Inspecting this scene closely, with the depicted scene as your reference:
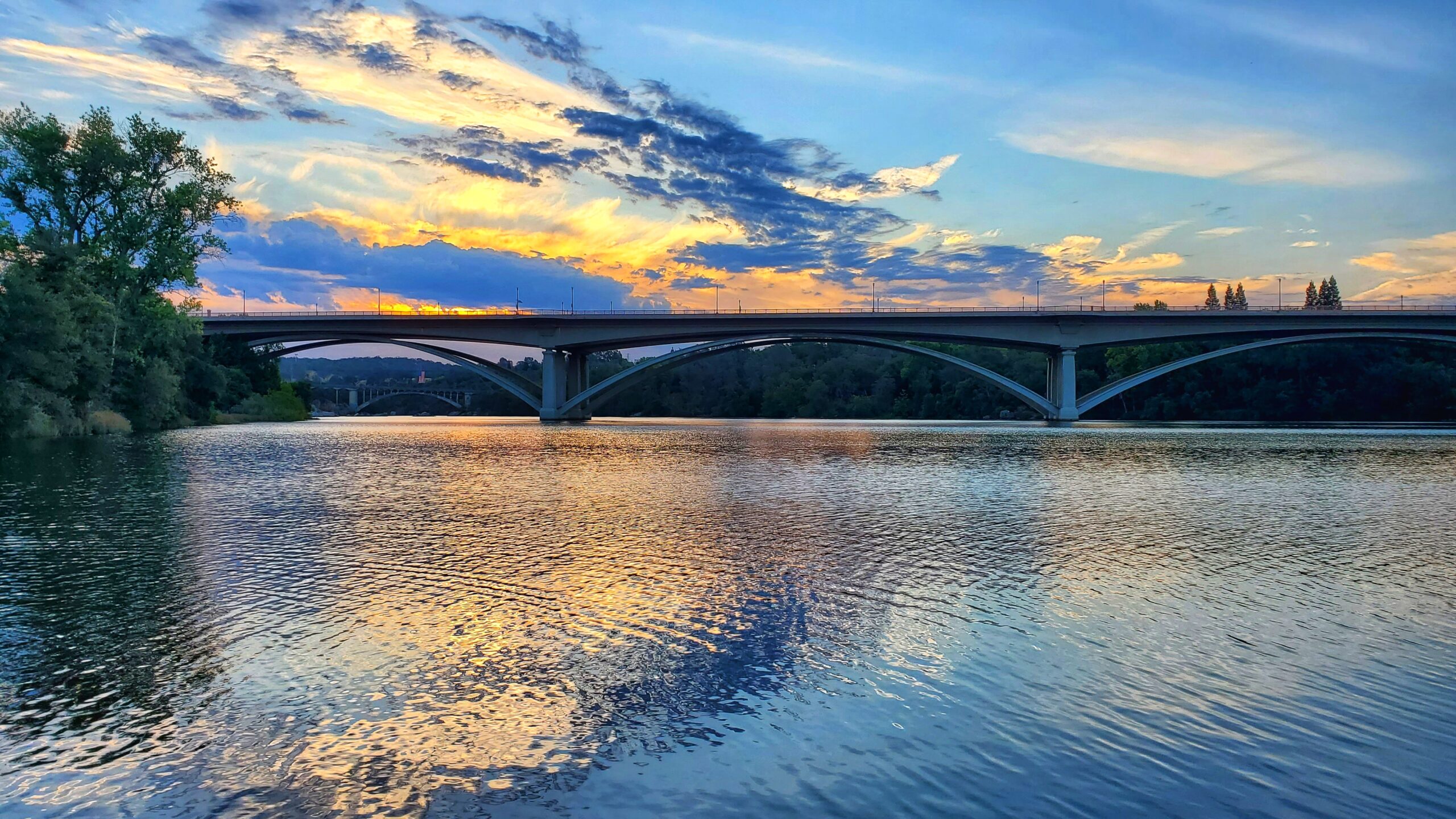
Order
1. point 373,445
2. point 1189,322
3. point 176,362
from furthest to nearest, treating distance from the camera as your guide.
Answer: point 1189,322 < point 176,362 < point 373,445

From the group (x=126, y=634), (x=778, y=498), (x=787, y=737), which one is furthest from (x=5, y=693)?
(x=778, y=498)

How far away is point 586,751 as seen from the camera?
18.7 feet

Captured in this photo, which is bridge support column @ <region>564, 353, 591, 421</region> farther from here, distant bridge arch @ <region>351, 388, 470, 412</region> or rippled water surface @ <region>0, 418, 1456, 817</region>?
rippled water surface @ <region>0, 418, 1456, 817</region>

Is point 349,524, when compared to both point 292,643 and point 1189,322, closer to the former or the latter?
point 292,643

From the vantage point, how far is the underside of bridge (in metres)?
71.9

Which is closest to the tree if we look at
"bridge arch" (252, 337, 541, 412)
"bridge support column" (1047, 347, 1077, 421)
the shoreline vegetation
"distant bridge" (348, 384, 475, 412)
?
the shoreline vegetation

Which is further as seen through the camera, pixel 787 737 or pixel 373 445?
pixel 373 445

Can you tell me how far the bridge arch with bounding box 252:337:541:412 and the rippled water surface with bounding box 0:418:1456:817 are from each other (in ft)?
194

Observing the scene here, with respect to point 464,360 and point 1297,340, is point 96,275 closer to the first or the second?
point 464,360

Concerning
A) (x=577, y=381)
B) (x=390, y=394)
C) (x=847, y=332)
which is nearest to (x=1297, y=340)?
(x=847, y=332)

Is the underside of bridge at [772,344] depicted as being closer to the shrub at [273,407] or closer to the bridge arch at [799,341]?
the bridge arch at [799,341]

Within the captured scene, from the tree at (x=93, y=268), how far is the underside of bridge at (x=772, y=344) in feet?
90.4

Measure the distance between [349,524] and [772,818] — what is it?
12.3 m

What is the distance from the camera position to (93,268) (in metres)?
46.1
